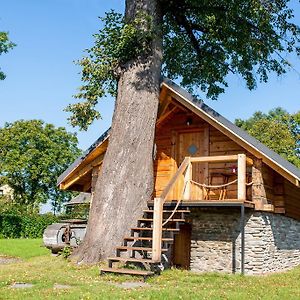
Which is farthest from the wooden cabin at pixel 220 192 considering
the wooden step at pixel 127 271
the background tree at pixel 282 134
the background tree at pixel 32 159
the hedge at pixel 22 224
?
the background tree at pixel 32 159

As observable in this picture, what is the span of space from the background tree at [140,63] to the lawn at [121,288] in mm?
1541

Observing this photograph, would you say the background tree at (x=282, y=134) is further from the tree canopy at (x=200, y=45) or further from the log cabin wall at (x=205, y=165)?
the log cabin wall at (x=205, y=165)

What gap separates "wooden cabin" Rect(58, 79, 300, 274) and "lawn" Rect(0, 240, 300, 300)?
4.26 feet

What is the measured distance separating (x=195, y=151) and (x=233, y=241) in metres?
3.39

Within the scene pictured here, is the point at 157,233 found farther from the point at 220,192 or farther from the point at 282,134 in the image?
the point at 282,134

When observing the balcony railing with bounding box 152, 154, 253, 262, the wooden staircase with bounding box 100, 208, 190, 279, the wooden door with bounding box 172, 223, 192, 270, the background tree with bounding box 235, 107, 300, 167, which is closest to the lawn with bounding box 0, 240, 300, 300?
the wooden staircase with bounding box 100, 208, 190, 279

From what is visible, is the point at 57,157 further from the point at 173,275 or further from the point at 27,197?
the point at 173,275

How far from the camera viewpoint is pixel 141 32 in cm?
1274

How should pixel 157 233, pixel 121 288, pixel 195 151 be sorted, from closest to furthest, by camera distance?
1. pixel 121 288
2. pixel 157 233
3. pixel 195 151

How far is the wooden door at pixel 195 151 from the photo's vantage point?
14602mm

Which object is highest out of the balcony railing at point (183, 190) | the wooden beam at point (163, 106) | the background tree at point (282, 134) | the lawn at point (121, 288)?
the background tree at point (282, 134)

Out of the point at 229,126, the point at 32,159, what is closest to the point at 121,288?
the point at 229,126

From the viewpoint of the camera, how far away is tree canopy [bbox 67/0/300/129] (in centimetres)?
1315

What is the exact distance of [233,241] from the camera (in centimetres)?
1273
